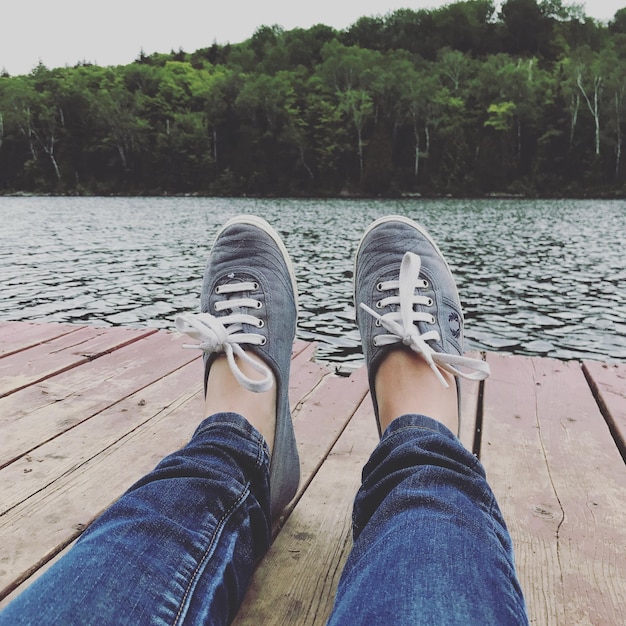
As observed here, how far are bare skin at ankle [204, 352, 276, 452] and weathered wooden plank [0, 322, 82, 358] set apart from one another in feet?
3.65

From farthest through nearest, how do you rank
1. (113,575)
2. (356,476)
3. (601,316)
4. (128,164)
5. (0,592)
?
(128,164), (601,316), (356,476), (0,592), (113,575)

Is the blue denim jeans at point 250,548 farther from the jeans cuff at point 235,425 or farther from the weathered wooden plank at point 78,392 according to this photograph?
the weathered wooden plank at point 78,392

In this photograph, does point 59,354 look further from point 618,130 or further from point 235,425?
point 618,130

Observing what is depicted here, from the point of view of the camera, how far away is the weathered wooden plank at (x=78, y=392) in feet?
4.08

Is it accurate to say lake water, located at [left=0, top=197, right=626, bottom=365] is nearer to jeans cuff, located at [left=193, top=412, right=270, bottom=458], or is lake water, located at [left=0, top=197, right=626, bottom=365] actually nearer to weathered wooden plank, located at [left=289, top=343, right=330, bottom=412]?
weathered wooden plank, located at [left=289, top=343, right=330, bottom=412]

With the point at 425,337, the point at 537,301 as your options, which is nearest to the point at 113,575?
the point at 425,337

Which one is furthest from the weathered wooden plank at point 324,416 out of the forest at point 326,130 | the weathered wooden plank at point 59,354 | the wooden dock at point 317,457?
the forest at point 326,130

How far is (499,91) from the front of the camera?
110ft

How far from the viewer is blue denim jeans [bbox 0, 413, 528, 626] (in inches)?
20.6

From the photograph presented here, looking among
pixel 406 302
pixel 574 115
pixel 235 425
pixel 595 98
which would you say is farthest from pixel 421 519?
pixel 595 98

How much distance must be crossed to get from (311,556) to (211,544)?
250 mm

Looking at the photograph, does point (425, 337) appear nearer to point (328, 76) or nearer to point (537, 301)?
→ point (537, 301)

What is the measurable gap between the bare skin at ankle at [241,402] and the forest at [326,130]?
97.6 ft

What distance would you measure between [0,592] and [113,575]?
0.32 meters
